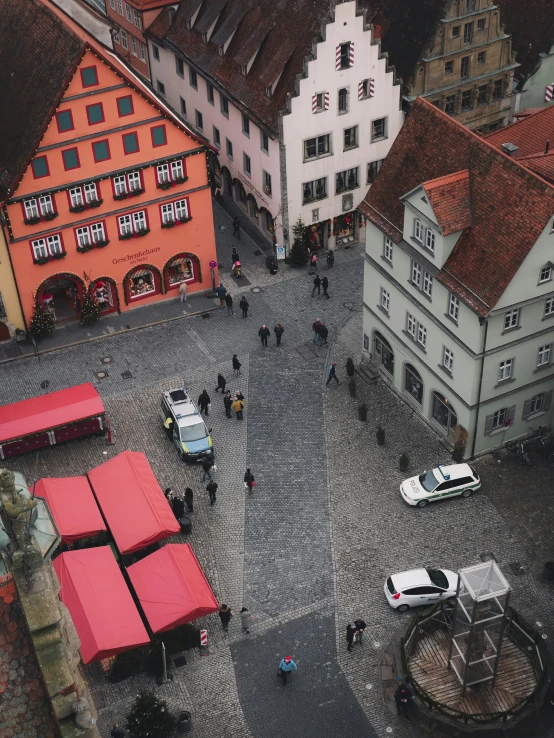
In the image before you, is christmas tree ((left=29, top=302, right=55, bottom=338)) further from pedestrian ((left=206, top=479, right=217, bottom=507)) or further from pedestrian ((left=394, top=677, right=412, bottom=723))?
pedestrian ((left=394, top=677, right=412, bottom=723))

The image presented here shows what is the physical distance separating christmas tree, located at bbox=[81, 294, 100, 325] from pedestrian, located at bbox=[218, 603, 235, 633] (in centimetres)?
2492

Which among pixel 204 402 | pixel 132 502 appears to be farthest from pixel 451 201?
pixel 132 502

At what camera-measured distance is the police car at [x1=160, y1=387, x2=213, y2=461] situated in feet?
189

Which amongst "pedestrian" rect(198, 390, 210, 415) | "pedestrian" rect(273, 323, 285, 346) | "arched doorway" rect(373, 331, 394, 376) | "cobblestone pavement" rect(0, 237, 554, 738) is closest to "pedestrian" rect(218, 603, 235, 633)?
"cobblestone pavement" rect(0, 237, 554, 738)

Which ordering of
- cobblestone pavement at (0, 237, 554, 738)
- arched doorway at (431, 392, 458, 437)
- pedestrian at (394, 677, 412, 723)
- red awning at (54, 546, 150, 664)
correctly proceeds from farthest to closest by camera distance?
arched doorway at (431, 392, 458, 437), cobblestone pavement at (0, 237, 554, 738), red awning at (54, 546, 150, 664), pedestrian at (394, 677, 412, 723)

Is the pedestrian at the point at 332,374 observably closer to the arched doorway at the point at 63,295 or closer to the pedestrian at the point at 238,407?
the pedestrian at the point at 238,407

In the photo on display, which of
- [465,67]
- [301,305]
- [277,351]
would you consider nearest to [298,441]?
[277,351]

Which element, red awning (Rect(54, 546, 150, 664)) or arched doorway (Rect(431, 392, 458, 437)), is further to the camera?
arched doorway (Rect(431, 392, 458, 437))

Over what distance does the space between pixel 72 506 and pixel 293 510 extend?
11048 mm

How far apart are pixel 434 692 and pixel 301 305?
30.9 metres

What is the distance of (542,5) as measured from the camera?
7738cm

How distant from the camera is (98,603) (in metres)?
46.8

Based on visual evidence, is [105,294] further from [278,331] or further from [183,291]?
[278,331]

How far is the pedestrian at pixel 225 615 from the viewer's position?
4797 cm
